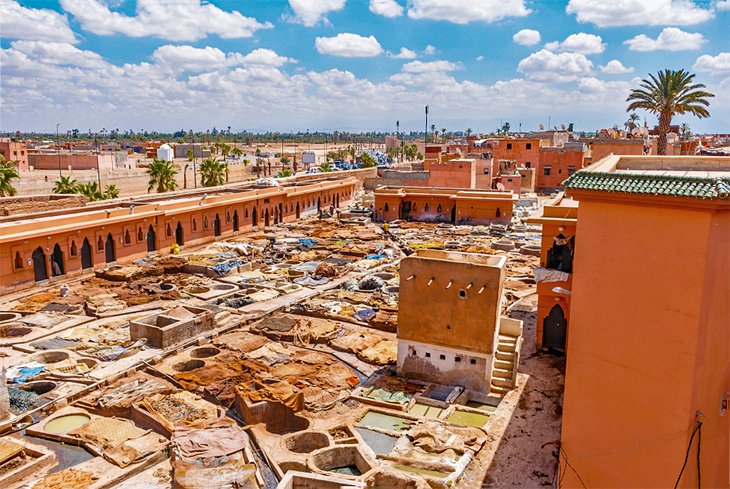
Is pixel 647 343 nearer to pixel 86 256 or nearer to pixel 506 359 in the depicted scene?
pixel 506 359

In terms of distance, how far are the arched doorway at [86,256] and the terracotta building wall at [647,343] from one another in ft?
94.9

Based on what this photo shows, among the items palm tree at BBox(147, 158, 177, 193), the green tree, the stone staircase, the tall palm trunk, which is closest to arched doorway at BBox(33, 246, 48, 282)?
the green tree

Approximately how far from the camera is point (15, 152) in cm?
7612

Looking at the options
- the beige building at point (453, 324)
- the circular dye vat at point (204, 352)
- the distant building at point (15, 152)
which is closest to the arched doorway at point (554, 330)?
the beige building at point (453, 324)

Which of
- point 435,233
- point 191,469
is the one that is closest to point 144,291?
point 191,469

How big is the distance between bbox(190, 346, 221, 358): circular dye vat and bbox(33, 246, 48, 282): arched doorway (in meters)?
13.2

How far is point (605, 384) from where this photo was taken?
34.4 ft

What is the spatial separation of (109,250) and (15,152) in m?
54.0

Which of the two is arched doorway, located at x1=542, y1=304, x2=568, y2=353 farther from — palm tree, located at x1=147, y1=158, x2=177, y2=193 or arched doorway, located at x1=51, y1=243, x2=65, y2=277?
palm tree, located at x1=147, y1=158, x2=177, y2=193

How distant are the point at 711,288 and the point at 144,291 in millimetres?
26349

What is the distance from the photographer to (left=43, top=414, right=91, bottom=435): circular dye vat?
16.1 m

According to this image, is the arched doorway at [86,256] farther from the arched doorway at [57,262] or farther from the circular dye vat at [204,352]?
the circular dye vat at [204,352]

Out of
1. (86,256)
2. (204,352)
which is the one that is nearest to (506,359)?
(204,352)

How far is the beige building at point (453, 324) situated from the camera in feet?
58.7
